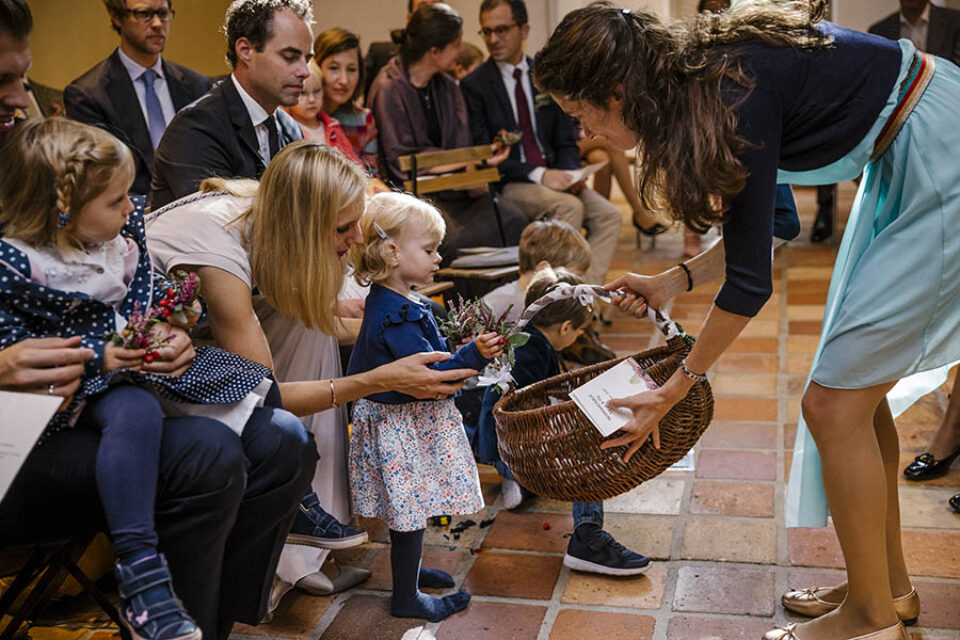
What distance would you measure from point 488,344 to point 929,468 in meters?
1.53

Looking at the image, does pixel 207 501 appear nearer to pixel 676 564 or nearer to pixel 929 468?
pixel 676 564

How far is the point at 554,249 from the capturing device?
132 inches

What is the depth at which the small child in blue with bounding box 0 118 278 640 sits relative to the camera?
1.64 m

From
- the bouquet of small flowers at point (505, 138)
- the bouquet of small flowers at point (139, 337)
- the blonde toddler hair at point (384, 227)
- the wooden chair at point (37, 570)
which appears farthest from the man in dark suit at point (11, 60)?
the bouquet of small flowers at point (505, 138)

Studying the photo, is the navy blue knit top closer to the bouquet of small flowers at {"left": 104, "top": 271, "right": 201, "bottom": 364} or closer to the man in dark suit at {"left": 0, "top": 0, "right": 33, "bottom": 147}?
the bouquet of small flowers at {"left": 104, "top": 271, "right": 201, "bottom": 364}

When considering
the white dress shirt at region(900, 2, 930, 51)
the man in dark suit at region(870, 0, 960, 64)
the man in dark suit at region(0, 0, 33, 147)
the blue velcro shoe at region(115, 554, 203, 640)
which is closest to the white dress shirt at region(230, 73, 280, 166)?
the man in dark suit at region(0, 0, 33, 147)

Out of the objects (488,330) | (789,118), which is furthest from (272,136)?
(789,118)

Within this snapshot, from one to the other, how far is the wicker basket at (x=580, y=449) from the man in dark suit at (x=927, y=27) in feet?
11.3

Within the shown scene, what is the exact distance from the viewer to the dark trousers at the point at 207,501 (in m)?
1.72

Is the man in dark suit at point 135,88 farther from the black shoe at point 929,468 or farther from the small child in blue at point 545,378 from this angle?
the black shoe at point 929,468

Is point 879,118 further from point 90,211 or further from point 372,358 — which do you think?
point 90,211

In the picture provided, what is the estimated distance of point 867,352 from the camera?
185 centimetres

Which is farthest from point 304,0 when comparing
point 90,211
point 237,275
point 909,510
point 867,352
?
point 909,510

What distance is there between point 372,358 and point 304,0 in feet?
4.38
